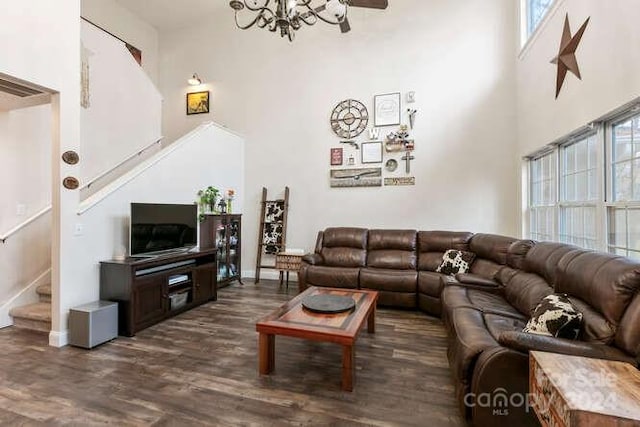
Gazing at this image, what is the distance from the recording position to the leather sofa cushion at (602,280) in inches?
66.4

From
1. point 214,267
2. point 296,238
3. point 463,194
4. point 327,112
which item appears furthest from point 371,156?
point 214,267

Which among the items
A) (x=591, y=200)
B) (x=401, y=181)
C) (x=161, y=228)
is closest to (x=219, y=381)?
(x=161, y=228)

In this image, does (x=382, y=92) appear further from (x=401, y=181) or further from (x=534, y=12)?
(x=534, y=12)

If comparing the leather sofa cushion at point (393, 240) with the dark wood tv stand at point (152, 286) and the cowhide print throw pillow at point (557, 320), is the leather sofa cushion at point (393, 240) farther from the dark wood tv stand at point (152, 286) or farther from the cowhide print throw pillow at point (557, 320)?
the cowhide print throw pillow at point (557, 320)

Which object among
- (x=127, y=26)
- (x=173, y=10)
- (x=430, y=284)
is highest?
(x=173, y=10)

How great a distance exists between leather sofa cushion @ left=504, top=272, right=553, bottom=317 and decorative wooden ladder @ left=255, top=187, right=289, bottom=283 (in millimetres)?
3619

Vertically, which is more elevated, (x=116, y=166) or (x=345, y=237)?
(x=116, y=166)

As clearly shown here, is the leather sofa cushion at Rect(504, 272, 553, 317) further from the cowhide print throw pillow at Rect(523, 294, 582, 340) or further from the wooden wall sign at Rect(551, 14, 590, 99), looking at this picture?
the wooden wall sign at Rect(551, 14, 590, 99)

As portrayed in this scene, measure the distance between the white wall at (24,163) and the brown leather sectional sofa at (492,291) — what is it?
3569 mm

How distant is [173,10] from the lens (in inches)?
236

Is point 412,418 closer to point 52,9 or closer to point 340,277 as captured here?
point 340,277

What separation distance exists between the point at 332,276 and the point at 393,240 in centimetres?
111

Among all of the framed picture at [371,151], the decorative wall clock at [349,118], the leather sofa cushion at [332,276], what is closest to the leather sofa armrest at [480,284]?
the leather sofa cushion at [332,276]

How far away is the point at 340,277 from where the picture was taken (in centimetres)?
436
